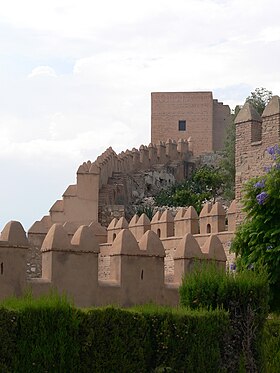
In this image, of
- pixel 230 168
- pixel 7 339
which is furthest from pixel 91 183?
pixel 7 339

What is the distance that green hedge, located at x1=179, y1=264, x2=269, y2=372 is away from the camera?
13.2 meters

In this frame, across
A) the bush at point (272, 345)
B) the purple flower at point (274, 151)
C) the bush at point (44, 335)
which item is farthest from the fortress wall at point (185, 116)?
the bush at point (44, 335)

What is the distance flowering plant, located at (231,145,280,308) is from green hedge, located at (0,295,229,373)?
18.0ft

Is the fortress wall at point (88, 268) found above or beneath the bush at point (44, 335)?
above

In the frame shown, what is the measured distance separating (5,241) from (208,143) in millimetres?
41772

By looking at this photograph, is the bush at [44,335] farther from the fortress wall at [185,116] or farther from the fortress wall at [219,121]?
the fortress wall at [219,121]

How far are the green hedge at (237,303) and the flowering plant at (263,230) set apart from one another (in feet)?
14.2

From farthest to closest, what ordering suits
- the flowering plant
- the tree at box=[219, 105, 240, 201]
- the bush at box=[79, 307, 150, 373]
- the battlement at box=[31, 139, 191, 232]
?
the tree at box=[219, 105, 240, 201]
the battlement at box=[31, 139, 191, 232]
the flowering plant
the bush at box=[79, 307, 150, 373]

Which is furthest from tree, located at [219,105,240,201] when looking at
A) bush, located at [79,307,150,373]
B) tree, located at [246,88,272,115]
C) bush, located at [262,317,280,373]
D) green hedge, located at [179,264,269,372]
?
bush, located at [79,307,150,373]

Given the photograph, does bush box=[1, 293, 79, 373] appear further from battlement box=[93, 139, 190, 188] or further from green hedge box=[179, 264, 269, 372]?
battlement box=[93, 139, 190, 188]

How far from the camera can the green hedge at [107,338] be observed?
1117 cm

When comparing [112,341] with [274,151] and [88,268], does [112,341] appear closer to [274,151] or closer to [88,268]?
[88,268]

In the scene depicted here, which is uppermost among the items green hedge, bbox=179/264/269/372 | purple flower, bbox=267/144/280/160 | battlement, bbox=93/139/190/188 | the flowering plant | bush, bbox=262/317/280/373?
battlement, bbox=93/139/190/188

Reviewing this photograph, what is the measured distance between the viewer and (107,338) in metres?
11.8
